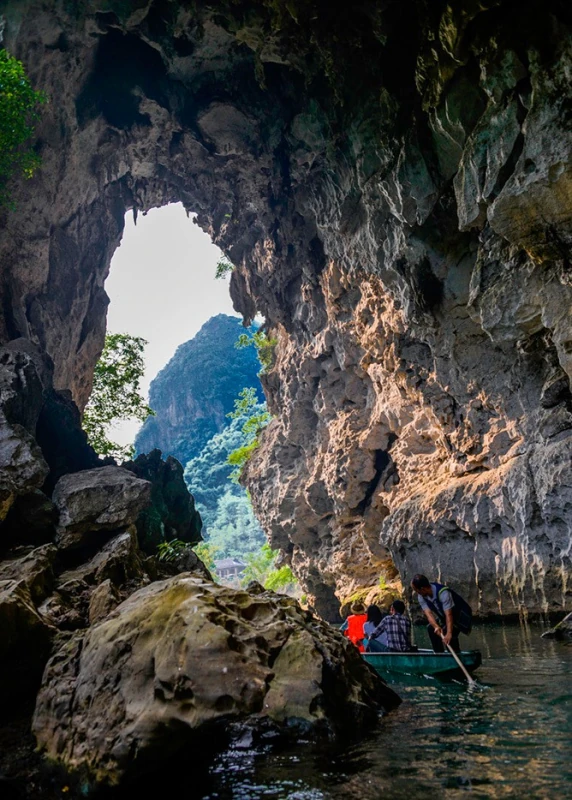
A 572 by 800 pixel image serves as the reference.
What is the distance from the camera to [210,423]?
94125 millimetres

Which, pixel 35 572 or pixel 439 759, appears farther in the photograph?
pixel 35 572

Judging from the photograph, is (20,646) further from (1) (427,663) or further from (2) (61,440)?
(2) (61,440)

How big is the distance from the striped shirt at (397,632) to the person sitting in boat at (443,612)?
66 centimetres

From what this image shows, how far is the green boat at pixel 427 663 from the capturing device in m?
7.66

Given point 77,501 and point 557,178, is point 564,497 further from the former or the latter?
point 77,501

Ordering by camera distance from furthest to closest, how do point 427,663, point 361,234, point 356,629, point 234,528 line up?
1. point 234,528
2. point 361,234
3. point 356,629
4. point 427,663

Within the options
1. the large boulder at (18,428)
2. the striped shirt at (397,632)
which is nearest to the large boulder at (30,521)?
the large boulder at (18,428)

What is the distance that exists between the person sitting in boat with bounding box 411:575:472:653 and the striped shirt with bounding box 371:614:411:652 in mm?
664

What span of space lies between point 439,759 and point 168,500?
17.2 m

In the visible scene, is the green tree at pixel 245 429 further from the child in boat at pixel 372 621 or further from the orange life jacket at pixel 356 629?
the child in boat at pixel 372 621

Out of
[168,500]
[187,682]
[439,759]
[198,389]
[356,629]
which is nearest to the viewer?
[439,759]

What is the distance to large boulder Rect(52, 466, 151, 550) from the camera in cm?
1297

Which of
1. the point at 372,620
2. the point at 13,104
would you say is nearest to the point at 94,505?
the point at 372,620

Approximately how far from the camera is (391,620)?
9.65 meters
